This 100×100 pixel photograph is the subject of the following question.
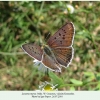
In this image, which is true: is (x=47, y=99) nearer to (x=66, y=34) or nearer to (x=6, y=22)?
(x=66, y=34)

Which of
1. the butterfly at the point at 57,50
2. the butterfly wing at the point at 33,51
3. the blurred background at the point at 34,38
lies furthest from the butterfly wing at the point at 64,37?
the blurred background at the point at 34,38

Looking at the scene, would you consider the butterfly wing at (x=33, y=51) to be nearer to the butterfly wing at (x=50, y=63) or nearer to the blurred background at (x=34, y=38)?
the butterfly wing at (x=50, y=63)

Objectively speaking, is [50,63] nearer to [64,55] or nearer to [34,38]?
[64,55]

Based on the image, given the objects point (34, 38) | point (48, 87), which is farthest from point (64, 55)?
point (34, 38)

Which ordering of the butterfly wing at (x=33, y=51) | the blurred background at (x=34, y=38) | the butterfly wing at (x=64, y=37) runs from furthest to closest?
the blurred background at (x=34, y=38) → the butterfly wing at (x=64, y=37) → the butterfly wing at (x=33, y=51)

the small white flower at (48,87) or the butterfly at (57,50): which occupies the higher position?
the butterfly at (57,50)
